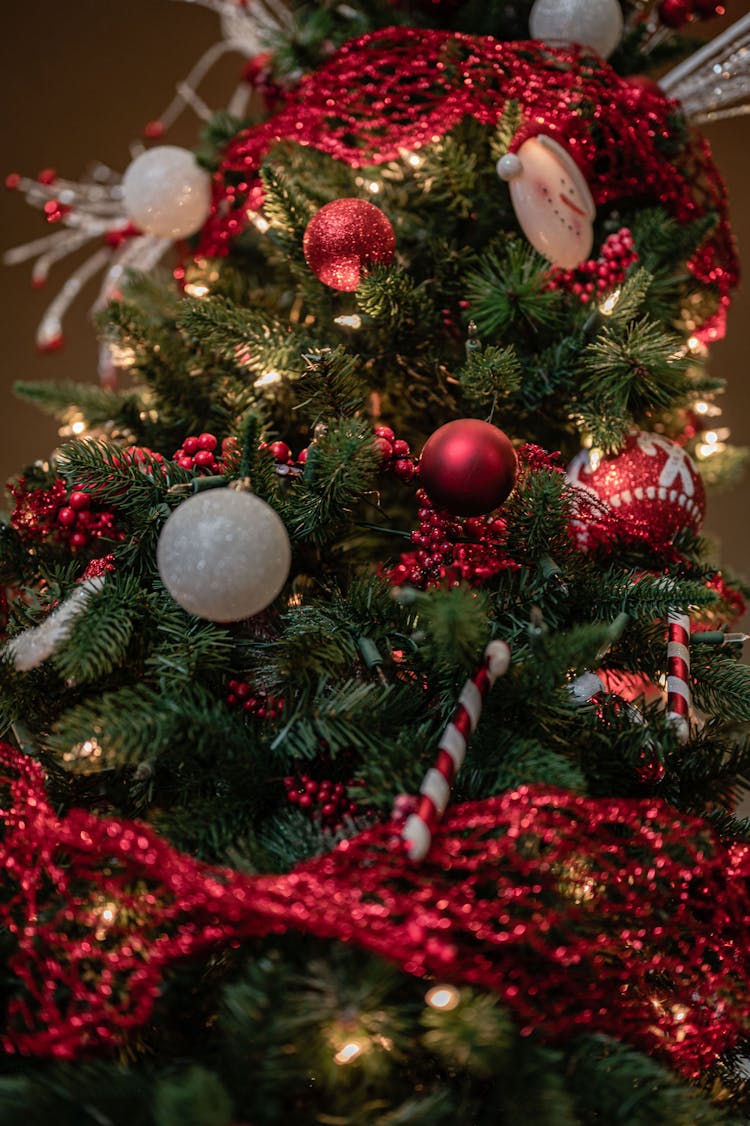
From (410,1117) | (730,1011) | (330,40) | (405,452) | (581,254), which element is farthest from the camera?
(330,40)

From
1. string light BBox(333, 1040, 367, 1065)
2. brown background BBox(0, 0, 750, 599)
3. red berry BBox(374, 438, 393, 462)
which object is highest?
brown background BBox(0, 0, 750, 599)

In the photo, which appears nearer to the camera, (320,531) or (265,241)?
(320,531)

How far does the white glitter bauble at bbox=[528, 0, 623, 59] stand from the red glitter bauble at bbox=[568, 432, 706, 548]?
1.28 feet

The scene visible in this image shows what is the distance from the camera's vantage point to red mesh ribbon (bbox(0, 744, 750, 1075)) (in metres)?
0.34

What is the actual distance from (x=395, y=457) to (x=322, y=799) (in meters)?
0.22

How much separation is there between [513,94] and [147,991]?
2.24 ft

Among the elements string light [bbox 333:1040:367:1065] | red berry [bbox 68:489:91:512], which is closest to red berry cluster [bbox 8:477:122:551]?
red berry [bbox 68:489:91:512]

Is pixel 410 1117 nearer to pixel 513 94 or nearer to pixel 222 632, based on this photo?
pixel 222 632

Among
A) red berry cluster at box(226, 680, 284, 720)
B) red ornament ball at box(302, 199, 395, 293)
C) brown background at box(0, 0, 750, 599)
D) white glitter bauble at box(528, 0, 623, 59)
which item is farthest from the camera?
brown background at box(0, 0, 750, 599)

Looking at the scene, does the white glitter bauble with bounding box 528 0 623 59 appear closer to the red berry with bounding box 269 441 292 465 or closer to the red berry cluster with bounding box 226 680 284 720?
the red berry with bounding box 269 441 292 465

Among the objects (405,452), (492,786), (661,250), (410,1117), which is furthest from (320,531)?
(661,250)

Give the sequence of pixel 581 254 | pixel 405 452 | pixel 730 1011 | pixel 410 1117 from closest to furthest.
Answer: pixel 410 1117
pixel 730 1011
pixel 405 452
pixel 581 254

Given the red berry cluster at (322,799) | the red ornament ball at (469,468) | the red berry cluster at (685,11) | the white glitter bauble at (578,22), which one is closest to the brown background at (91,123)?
the red berry cluster at (685,11)

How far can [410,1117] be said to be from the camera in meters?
0.31
